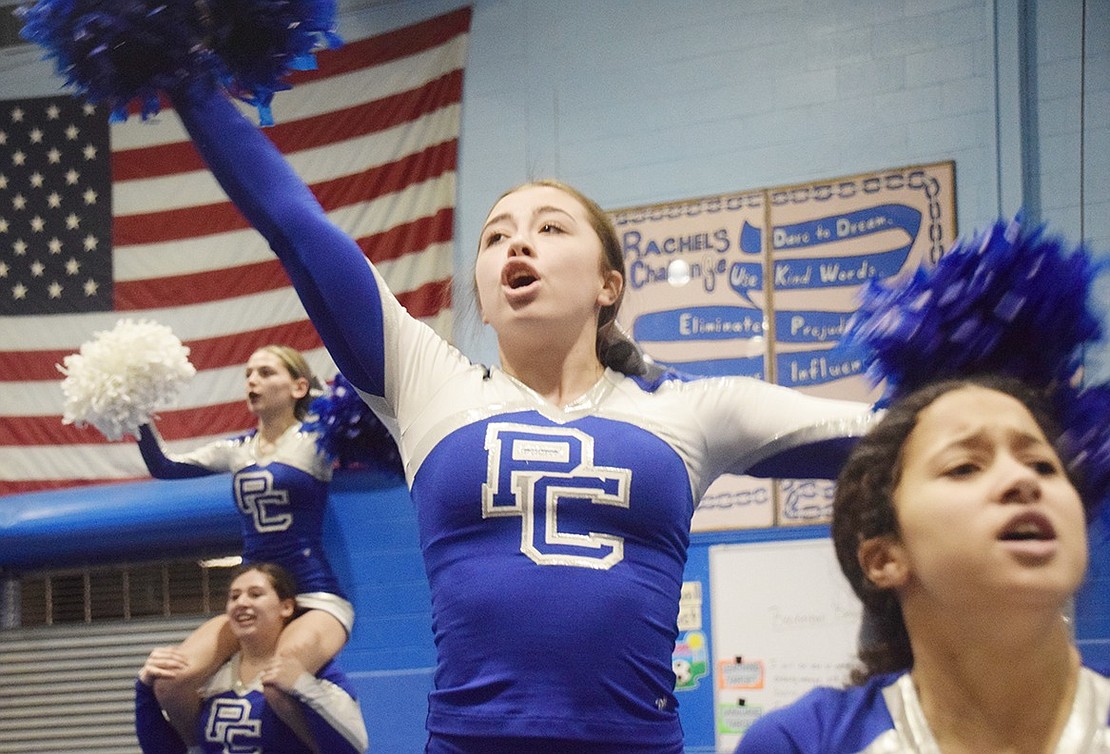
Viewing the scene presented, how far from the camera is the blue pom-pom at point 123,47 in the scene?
188cm

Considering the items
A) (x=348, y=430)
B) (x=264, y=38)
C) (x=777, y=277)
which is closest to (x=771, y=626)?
(x=777, y=277)

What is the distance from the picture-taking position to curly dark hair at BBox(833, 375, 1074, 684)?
4.64 feet

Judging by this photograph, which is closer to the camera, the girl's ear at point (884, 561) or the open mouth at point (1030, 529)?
the open mouth at point (1030, 529)

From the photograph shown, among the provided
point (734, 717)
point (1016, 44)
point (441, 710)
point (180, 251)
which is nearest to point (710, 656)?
point (734, 717)

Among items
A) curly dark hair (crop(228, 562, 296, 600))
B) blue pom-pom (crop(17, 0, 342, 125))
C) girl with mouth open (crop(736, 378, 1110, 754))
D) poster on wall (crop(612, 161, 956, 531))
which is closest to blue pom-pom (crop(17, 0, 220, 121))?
blue pom-pom (crop(17, 0, 342, 125))

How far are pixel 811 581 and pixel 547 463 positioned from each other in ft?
12.5

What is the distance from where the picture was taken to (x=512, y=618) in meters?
1.81

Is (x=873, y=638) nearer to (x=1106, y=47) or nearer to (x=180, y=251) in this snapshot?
(x=1106, y=47)

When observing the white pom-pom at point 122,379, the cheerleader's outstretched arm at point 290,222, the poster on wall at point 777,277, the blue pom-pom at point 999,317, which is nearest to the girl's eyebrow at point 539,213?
the cheerleader's outstretched arm at point 290,222

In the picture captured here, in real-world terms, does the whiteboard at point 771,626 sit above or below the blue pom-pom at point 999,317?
below

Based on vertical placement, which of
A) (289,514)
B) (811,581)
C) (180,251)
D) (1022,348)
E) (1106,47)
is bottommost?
(811,581)

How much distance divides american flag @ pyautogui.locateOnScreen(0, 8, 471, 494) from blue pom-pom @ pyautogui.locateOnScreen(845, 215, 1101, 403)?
4.72m

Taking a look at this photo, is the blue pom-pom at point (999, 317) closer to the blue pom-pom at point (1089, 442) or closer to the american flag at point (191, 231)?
the blue pom-pom at point (1089, 442)

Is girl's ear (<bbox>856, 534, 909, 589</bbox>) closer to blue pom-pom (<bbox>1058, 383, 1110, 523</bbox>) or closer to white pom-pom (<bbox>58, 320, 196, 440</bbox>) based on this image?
blue pom-pom (<bbox>1058, 383, 1110, 523</bbox>)
